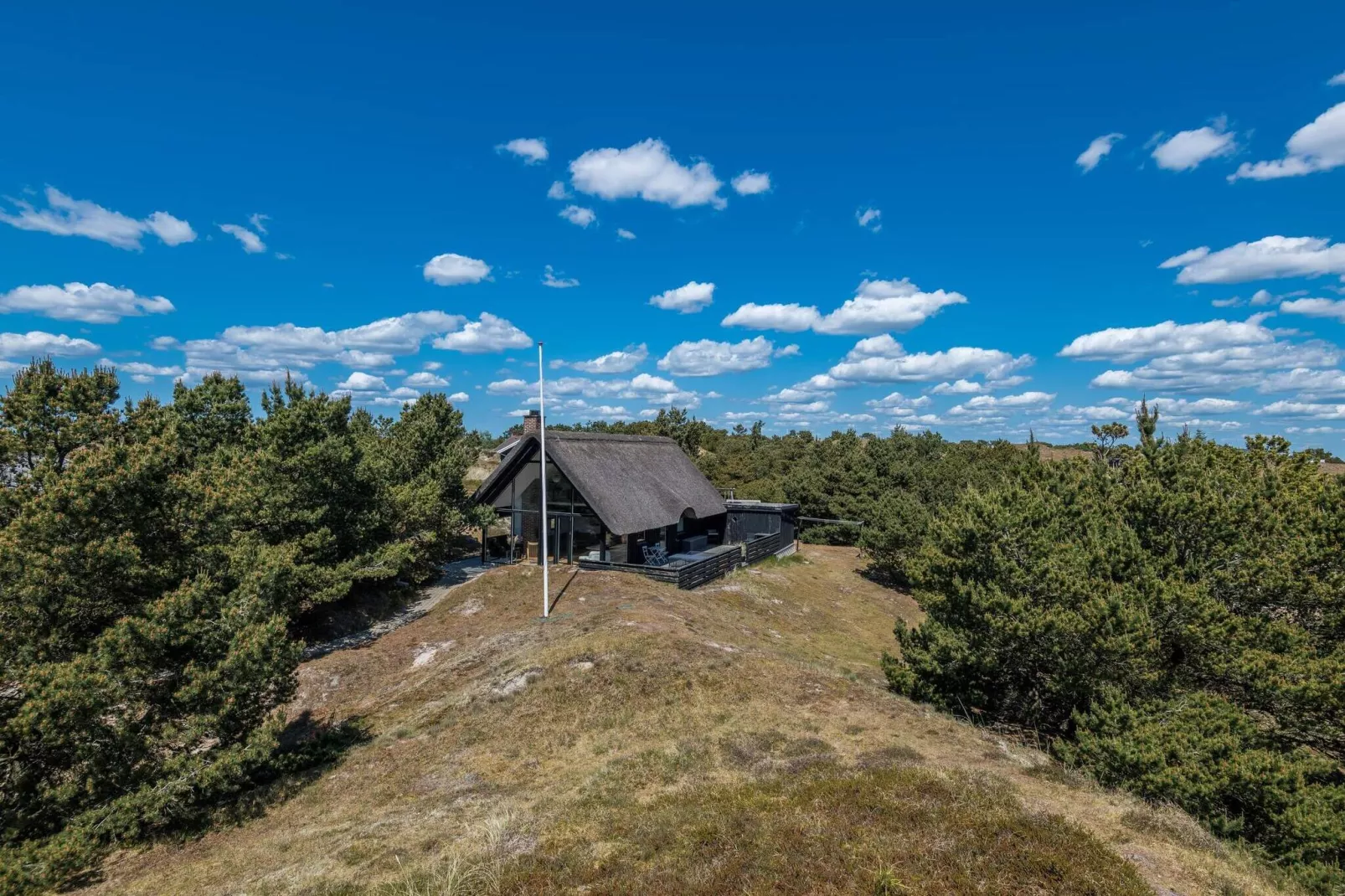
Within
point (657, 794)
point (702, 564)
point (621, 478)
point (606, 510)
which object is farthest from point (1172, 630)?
point (621, 478)

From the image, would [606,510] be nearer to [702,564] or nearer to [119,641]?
[702,564]

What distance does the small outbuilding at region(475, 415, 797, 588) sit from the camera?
2988 centimetres

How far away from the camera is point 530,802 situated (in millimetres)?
11445

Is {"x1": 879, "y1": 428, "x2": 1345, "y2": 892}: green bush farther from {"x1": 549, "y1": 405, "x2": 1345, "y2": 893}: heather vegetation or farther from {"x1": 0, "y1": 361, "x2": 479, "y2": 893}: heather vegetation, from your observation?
{"x1": 0, "y1": 361, "x2": 479, "y2": 893}: heather vegetation

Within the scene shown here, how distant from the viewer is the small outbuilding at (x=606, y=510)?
98.0ft

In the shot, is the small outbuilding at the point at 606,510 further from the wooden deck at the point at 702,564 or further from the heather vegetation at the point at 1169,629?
the heather vegetation at the point at 1169,629

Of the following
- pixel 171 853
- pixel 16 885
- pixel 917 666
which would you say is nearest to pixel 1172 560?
pixel 917 666

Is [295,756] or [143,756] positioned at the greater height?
[143,756]

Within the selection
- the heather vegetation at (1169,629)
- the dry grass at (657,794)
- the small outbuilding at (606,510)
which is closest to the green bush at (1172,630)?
the heather vegetation at (1169,629)

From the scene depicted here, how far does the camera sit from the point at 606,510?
96.1 feet

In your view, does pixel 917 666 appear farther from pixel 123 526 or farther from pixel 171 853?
pixel 123 526

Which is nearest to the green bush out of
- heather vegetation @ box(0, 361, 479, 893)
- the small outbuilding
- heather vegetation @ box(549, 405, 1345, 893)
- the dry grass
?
heather vegetation @ box(549, 405, 1345, 893)

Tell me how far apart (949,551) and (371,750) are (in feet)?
59.5

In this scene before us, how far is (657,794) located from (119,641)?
37.1 feet
